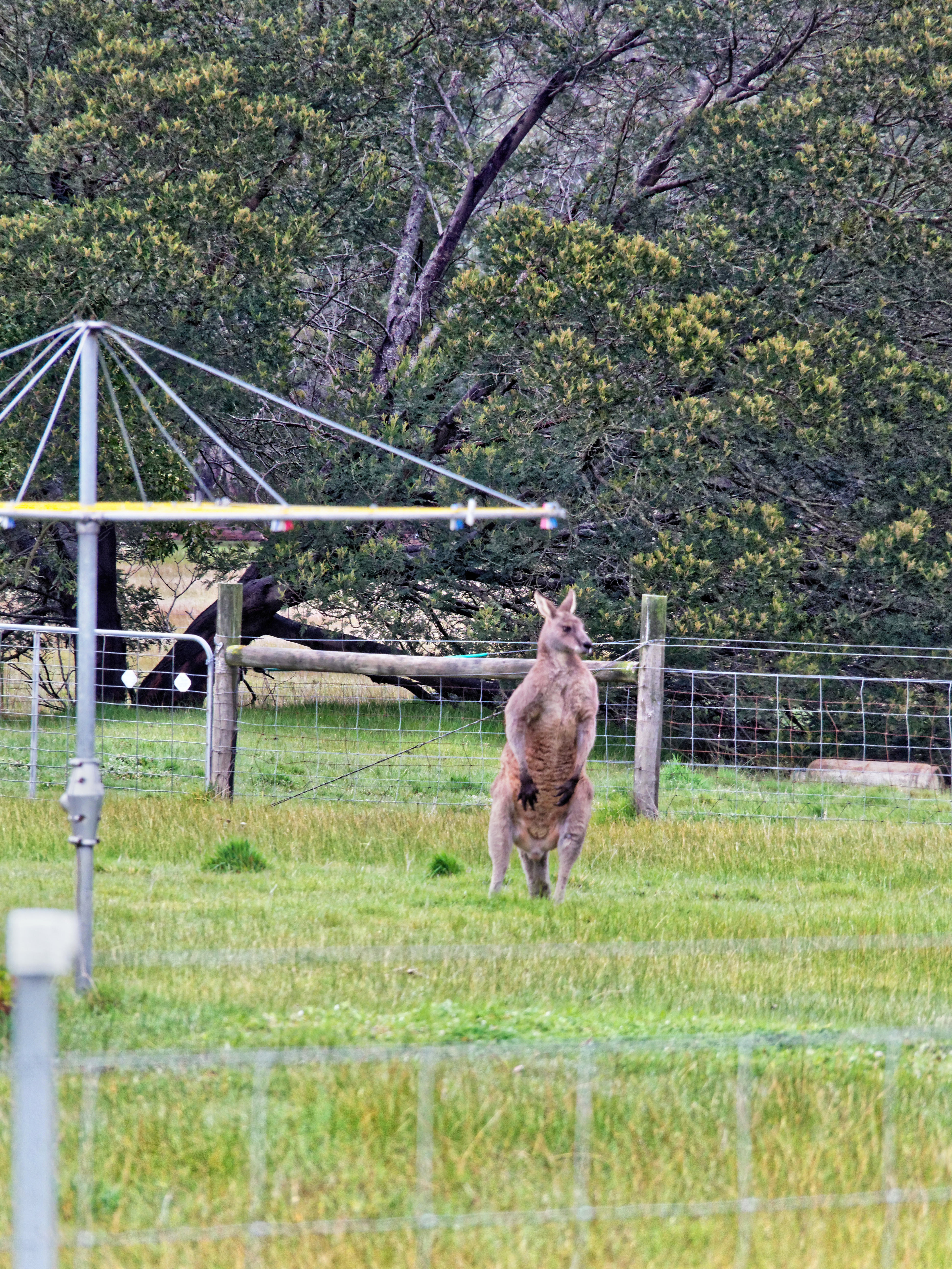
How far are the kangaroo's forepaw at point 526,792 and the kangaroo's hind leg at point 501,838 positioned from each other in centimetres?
6

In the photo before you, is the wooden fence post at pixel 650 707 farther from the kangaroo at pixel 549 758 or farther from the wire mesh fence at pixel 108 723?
the wire mesh fence at pixel 108 723

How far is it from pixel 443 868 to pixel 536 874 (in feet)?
2.26

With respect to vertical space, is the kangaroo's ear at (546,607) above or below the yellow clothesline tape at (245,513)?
above

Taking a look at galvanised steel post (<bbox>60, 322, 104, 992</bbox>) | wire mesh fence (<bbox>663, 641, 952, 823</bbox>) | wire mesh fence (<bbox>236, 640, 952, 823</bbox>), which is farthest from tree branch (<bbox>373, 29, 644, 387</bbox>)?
galvanised steel post (<bbox>60, 322, 104, 992</bbox>)

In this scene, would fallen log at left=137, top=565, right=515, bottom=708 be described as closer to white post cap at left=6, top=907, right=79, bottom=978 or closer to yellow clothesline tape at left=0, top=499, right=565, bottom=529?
yellow clothesline tape at left=0, top=499, right=565, bottom=529

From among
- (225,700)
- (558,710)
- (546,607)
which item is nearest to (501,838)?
(558,710)

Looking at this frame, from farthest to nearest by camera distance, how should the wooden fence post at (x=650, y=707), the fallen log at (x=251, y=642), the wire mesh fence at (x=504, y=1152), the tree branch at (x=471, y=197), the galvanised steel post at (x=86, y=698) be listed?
the fallen log at (x=251, y=642), the tree branch at (x=471, y=197), the wooden fence post at (x=650, y=707), the galvanised steel post at (x=86, y=698), the wire mesh fence at (x=504, y=1152)

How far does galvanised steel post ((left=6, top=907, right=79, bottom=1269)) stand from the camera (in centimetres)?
201

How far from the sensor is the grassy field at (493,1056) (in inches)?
153

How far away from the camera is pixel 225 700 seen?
39.7ft

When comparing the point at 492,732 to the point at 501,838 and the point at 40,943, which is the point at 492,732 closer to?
the point at 501,838

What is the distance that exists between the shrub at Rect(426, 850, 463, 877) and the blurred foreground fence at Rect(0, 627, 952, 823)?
2.28m

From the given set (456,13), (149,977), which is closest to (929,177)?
(456,13)

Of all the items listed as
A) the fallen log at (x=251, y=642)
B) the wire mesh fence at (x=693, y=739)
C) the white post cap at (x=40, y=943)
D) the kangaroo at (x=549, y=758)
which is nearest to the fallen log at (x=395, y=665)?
the wire mesh fence at (x=693, y=739)
